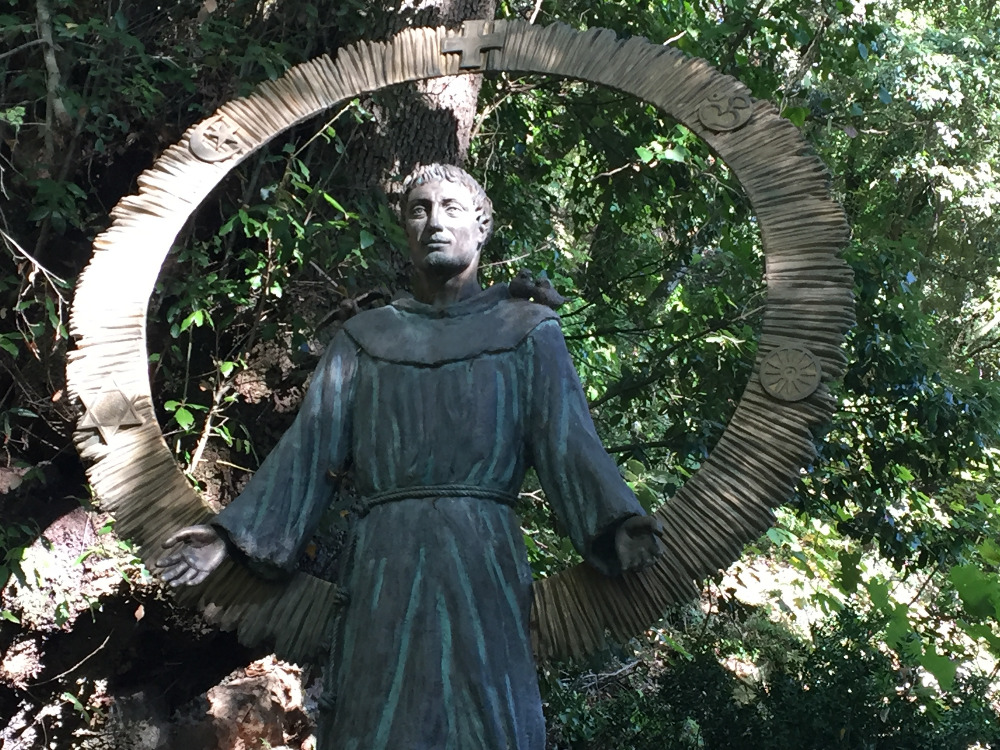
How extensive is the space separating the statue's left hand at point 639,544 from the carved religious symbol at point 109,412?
139cm

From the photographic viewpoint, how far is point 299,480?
9.45ft

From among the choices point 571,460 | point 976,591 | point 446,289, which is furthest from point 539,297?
point 976,591

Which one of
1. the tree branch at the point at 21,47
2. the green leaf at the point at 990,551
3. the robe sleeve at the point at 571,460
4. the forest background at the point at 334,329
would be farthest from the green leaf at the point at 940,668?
the tree branch at the point at 21,47

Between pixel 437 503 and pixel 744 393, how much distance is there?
843mm

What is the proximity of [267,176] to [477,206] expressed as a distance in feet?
6.94

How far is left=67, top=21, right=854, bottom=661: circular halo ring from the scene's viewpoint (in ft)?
8.97

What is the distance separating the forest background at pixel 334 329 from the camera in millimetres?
4406

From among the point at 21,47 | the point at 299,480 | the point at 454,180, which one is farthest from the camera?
the point at 21,47

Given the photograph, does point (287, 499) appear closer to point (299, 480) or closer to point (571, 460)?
point (299, 480)

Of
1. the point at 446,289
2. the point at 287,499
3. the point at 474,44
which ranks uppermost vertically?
the point at 474,44

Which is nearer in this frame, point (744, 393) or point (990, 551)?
point (744, 393)

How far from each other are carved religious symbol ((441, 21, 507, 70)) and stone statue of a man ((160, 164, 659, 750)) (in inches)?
19.2

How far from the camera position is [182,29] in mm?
5262

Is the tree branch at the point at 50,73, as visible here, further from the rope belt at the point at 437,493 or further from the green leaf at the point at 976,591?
the green leaf at the point at 976,591
